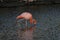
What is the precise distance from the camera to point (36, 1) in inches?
159

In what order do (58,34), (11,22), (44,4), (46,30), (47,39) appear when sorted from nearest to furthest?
(47,39), (58,34), (46,30), (11,22), (44,4)

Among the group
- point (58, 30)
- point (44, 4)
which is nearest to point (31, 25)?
Answer: point (58, 30)

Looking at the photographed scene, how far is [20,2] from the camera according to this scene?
3980 mm

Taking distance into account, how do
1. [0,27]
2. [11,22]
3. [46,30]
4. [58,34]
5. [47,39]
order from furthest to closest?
1. [11,22]
2. [0,27]
3. [46,30]
4. [58,34]
5. [47,39]

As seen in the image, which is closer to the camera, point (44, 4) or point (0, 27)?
point (0, 27)

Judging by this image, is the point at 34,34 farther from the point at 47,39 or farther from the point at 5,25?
the point at 5,25

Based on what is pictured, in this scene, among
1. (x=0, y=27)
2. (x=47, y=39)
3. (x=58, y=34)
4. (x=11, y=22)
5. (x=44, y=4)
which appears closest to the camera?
(x=47, y=39)

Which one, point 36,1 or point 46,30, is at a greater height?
point 36,1

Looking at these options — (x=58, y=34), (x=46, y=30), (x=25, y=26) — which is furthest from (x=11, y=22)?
(x=58, y=34)

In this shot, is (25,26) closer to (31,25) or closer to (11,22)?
(31,25)

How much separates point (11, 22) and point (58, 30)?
0.66 m

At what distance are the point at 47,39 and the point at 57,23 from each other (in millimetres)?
600

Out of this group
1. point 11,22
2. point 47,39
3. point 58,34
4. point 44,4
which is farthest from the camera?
point 44,4

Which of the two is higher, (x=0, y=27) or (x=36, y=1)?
(x=36, y=1)
